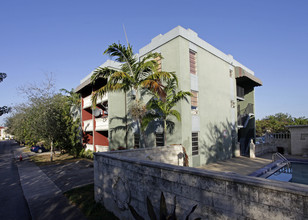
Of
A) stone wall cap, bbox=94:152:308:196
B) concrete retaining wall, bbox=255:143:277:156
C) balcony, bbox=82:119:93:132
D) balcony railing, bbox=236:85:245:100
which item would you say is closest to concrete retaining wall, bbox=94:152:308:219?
stone wall cap, bbox=94:152:308:196

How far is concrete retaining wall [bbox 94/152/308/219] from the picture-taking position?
8.72ft

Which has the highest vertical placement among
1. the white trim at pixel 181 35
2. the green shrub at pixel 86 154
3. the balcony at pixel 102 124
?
the white trim at pixel 181 35

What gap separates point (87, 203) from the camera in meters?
7.43

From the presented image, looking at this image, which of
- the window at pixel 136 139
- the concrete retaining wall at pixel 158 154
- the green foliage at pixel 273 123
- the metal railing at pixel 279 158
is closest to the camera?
the concrete retaining wall at pixel 158 154

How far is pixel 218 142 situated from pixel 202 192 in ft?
44.5

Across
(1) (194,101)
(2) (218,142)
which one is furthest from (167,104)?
(2) (218,142)

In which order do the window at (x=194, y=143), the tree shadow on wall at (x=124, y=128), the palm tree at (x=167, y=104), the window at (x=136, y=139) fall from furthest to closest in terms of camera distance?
the tree shadow on wall at (x=124, y=128), the window at (x=136, y=139), the window at (x=194, y=143), the palm tree at (x=167, y=104)

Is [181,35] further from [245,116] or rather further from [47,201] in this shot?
[245,116]

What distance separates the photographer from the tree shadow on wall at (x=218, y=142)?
14.8 metres

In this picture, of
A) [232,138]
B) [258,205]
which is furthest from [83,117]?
[258,205]

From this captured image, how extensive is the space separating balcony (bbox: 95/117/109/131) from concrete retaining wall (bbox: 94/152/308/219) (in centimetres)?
1384

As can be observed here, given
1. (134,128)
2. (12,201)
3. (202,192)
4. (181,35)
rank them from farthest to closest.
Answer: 1. (134,128)
2. (181,35)
3. (12,201)
4. (202,192)

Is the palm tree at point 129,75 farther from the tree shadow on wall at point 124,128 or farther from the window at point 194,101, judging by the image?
the tree shadow on wall at point 124,128

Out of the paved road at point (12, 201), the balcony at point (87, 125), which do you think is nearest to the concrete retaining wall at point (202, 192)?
the paved road at point (12, 201)
